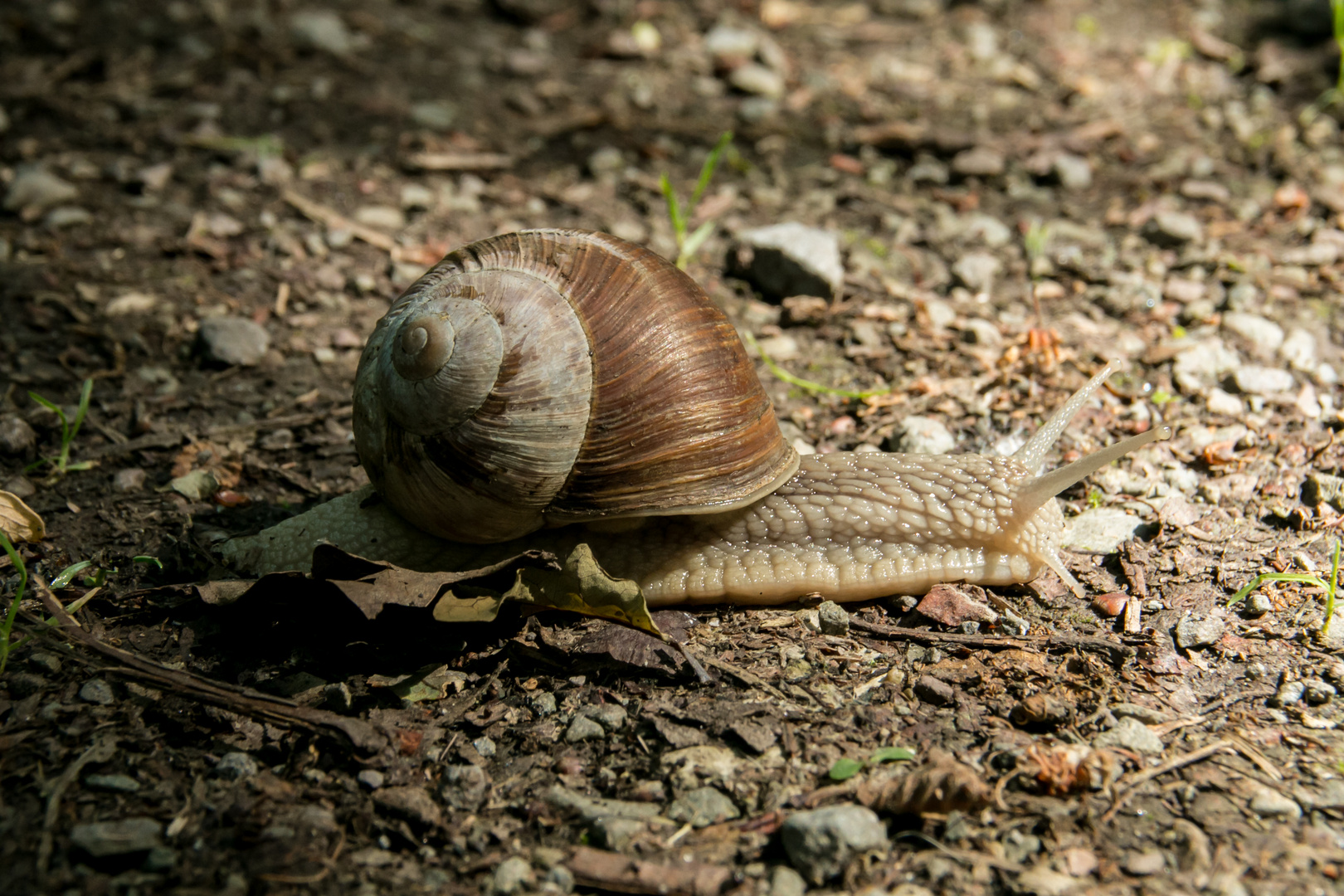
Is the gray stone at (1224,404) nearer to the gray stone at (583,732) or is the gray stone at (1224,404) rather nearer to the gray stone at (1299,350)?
the gray stone at (1299,350)

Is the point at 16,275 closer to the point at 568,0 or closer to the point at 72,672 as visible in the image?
the point at 72,672

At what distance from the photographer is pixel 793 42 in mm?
6996

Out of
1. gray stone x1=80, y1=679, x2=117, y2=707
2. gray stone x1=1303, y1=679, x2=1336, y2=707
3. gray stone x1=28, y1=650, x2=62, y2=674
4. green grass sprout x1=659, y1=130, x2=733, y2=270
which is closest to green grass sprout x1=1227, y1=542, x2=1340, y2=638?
gray stone x1=1303, y1=679, x2=1336, y2=707

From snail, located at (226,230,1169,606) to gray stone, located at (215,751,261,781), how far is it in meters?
0.85

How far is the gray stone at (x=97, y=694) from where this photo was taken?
2973mm

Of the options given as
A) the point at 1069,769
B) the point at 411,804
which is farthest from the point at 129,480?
the point at 1069,769

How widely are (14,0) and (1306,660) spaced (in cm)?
784

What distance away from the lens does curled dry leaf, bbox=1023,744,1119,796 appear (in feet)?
8.80

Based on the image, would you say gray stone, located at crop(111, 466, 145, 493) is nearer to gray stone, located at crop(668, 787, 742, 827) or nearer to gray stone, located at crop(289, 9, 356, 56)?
gray stone, located at crop(668, 787, 742, 827)

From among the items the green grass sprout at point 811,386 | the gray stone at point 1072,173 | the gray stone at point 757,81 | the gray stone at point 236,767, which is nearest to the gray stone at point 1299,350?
the gray stone at point 1072,173

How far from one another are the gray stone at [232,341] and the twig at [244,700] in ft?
5.98

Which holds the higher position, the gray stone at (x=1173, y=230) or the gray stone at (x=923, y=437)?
the gray stone at (x=1173, y=230)

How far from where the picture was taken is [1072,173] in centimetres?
587

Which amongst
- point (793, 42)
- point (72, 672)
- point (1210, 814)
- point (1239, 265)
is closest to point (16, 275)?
point (72, 672)
